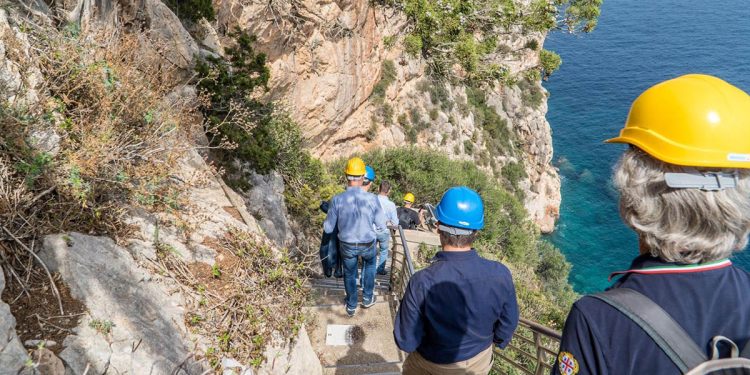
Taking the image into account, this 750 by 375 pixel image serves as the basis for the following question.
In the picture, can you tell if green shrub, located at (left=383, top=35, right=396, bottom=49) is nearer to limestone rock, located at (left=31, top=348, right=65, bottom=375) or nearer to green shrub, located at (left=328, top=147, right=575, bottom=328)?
green shrub, located at (left=328, top=147, right=575, bottom=328)

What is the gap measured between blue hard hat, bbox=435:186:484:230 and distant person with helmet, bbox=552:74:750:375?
4.28ft

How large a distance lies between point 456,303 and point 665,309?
147cm

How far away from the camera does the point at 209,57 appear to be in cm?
668

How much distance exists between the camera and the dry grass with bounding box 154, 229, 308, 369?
342 centimetres

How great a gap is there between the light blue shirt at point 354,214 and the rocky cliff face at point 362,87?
23.4 feet

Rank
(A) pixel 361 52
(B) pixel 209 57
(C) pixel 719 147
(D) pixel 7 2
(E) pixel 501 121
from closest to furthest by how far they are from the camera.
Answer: (C) pixel 719 147
(D) pixel 7 2
(B) pixel 209 57
(A) pixel 361 52
(E) pixel 501 121

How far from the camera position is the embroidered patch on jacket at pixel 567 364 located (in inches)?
54.2

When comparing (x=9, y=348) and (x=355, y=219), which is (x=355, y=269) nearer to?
(x=355, y=219)

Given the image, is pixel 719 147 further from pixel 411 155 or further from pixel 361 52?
pixel 411 155

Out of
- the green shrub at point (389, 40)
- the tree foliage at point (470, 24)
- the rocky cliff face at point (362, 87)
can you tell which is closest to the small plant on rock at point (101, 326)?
the rocky cliff face at point (362, 87)

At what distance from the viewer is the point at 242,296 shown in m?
3.74

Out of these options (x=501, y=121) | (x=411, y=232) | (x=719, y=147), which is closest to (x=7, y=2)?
(x=719, y=147)

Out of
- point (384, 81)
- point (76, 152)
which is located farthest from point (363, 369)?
point (384, 81)

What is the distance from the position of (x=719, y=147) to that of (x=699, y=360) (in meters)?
0.70
